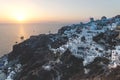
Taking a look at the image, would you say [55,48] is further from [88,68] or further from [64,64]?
[88,68]

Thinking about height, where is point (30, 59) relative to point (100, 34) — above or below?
below

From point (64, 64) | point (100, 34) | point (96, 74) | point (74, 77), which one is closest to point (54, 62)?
point (64, 64)

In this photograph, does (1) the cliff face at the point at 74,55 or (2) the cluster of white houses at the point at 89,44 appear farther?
(2) the cluster of white houses at the point at 89,44

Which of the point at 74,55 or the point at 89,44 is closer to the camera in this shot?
the point at 74,55

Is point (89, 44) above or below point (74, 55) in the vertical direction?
above

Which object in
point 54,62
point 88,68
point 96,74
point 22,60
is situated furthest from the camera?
point 22,60

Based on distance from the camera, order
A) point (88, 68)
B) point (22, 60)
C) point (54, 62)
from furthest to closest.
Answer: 1. point (22, 60)
2. point (54, 62)
3. point (88, 68)

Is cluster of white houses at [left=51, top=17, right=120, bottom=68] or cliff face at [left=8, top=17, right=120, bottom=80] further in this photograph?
cluster of white houses at [left=51, top=17, right=120, bottom=68]

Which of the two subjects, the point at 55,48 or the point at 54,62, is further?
the point at 55,48
